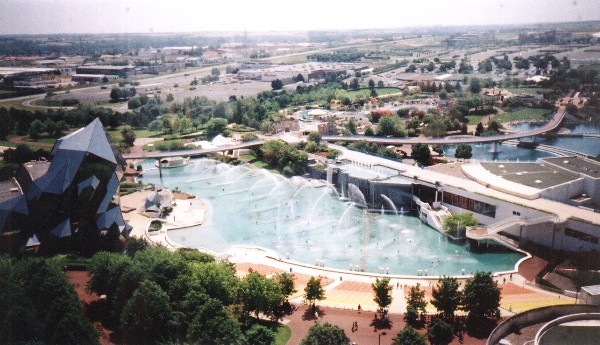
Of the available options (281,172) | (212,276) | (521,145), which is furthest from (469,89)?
(212,276)

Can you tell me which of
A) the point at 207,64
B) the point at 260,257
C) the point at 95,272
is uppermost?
the point at 207,64

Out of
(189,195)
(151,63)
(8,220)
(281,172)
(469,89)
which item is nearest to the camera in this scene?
(8,220)

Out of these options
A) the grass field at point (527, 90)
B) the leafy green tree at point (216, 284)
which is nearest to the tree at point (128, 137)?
the leafy green tree at point (216, 284)

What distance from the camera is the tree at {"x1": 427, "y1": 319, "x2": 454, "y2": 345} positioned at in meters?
11.1

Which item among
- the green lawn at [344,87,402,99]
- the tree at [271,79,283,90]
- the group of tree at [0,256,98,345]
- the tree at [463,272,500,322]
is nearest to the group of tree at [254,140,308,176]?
the tree at [463,272,500,322]

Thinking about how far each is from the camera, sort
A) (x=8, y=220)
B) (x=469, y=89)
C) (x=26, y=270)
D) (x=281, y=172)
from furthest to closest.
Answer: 1. (x=469, y=89)
2. (x=281, y=172)
3. (x=8, y=220)
4. (x=26, y=270)

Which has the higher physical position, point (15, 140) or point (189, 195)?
point (15, 140)

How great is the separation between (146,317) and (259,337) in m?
2.69

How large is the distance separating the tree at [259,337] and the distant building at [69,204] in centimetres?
826

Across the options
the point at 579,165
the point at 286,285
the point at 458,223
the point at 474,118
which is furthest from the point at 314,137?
the point at 286,285

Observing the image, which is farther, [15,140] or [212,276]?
[15,140]

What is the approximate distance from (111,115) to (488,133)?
23961 millimetres

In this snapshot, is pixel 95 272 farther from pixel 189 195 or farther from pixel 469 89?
pixel 469 89

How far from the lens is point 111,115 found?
33.0 metres
